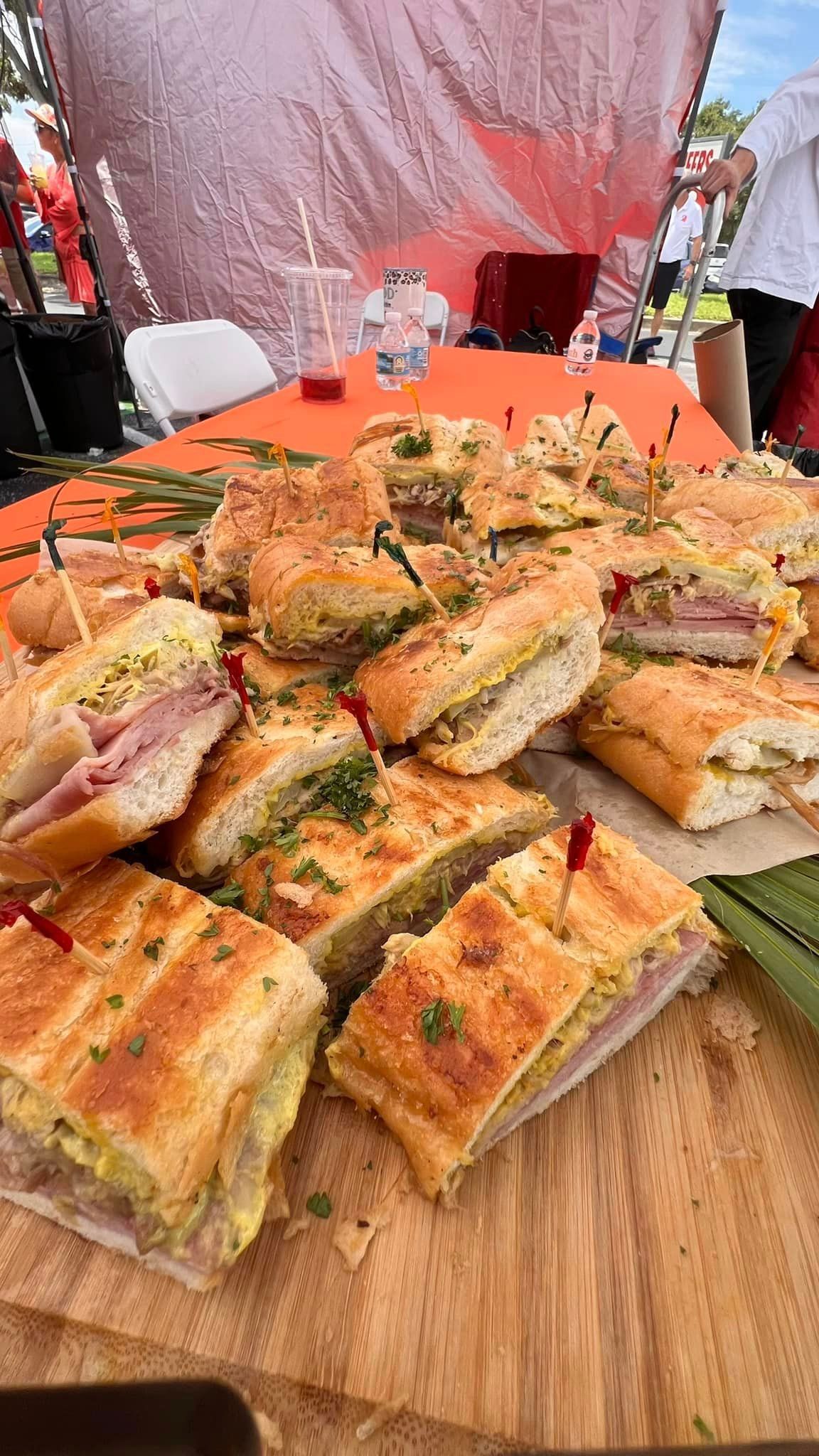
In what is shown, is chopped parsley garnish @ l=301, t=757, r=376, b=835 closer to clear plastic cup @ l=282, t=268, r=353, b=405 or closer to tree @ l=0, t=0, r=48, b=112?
clear plastic cup @ l=282, t=268, r=353, b=405

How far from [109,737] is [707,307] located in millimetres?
26246

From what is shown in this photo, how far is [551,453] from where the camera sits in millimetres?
4215

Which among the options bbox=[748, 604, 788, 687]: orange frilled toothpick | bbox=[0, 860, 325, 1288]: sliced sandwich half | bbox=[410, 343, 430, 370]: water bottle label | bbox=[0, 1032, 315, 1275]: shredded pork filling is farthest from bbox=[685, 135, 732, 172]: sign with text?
bbox=[0, 1032, 315, 1275]: shredded pork filling

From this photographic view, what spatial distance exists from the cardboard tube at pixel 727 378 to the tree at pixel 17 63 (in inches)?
409

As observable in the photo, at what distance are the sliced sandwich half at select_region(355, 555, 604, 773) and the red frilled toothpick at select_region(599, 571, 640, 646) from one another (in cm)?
10

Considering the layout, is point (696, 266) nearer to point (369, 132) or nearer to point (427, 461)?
point (427, 461)

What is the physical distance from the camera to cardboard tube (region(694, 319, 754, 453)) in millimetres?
5543

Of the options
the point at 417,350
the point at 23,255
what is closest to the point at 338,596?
the point at 417,350

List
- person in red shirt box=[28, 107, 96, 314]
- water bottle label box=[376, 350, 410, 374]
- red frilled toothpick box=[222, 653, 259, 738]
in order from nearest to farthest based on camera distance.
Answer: red frilled toothpick box=[222, 653, 259, 738] < water bottle label box=[376, 350, 410, 374] < person in red shirt box=[28, 107, 96, 314]

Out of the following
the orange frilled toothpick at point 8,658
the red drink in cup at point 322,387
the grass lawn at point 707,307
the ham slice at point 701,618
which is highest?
the red drink in cup at point 322,387

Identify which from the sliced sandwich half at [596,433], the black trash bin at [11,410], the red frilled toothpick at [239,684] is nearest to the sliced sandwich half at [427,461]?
the sliced sandwich half at [596,433]

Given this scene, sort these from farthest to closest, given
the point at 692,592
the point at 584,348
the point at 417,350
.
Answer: the point at 584,348, the point at 417,350, the point at 692,592

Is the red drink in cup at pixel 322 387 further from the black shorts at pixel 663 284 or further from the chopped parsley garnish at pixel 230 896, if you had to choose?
the black shorts at pixel 663 284

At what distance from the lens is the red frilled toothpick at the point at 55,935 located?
154 centimetres
